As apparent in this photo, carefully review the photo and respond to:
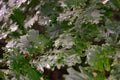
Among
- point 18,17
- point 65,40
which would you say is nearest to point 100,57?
point 65,40

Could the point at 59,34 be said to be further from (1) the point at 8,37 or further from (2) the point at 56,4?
(1) the point at 8,37

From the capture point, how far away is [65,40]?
1178 mm

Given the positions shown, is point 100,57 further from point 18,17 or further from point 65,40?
point 18,17

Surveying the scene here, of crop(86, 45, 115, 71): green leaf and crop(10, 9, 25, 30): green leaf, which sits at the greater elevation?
crop(10, 9, 25, 30): green leaf

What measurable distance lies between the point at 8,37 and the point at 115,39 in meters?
0.52

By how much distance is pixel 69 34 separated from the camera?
3.92ft

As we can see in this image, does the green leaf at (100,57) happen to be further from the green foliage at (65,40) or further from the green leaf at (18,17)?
the green leaf at (18,17)

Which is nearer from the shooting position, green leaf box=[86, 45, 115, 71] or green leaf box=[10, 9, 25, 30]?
green leaf box=[86, 45, 115, 71]

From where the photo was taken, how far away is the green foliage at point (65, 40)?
1085 millimetres

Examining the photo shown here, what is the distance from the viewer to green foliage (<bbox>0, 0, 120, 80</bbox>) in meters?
1.08

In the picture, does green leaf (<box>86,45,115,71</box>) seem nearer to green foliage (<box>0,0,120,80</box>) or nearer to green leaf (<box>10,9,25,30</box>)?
green foliage (<box>0,0,120,80</box>)

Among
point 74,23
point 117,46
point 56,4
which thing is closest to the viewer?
point 117,46

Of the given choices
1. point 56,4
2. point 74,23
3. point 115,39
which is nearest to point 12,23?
point 56,4

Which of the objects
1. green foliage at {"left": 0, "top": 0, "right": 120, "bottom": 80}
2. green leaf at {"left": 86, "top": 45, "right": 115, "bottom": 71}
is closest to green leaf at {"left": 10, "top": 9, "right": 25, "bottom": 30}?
green foliage at {"left": 0, "top": 0, "right": 120, "bottom": 80}
